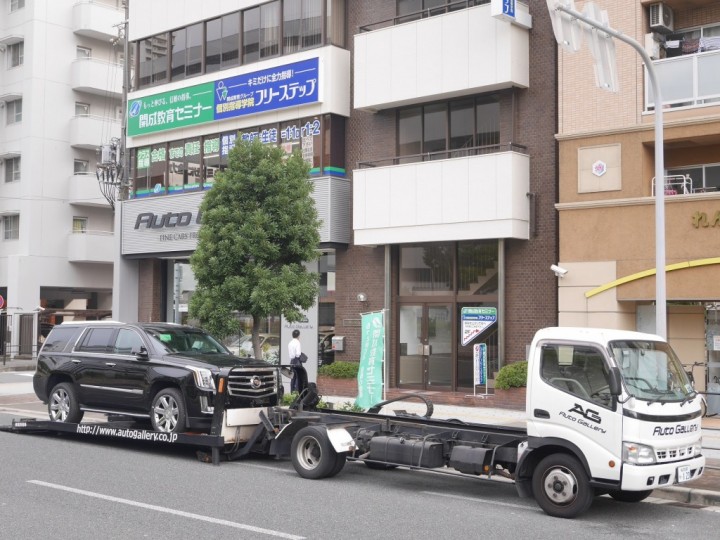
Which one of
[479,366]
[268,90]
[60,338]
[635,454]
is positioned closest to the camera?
[635,454]

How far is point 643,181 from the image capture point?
1873 centimetres

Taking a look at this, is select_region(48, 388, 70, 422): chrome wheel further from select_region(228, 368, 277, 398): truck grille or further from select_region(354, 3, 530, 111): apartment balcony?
select_region(354, 3, 530, 111): apartment balcony

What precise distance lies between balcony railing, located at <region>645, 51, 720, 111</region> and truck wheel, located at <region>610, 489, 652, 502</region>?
9901 millimetres

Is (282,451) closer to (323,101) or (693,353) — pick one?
(693,353)

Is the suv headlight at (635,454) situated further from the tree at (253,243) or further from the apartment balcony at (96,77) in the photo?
the apartment balcony at (96,77)

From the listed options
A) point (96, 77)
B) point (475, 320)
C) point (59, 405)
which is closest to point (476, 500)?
point (59, 405)

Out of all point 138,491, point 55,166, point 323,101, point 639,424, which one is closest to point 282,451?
point 138,491

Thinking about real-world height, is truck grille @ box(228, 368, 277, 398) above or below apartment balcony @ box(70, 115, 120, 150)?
below

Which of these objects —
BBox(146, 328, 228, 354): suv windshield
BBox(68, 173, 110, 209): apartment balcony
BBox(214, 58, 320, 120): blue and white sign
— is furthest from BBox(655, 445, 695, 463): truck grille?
BBox(68, 173, 110, 209): apartment balcony

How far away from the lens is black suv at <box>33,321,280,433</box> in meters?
13.2

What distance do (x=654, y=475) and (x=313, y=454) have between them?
446cm

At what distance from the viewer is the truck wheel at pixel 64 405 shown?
15172mm

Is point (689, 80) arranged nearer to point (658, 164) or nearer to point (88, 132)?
point (658, 164)

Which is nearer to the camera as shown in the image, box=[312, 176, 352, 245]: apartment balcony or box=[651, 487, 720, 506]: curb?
box=[651, 487, 720, 506]: curb
